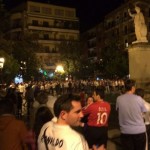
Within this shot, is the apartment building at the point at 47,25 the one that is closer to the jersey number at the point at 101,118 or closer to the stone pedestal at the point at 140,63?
the stone pedestal at the point at 140,63

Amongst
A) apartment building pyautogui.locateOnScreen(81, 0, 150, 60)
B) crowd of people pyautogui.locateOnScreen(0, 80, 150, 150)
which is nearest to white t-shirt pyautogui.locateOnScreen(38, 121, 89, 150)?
crowd of people pyautogui.locateOnScreen(0, 80, 150, 150)

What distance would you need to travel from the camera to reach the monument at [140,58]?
55.2ft

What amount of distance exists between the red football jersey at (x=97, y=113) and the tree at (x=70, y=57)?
7170cm

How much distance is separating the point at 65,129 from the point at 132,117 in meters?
3.27

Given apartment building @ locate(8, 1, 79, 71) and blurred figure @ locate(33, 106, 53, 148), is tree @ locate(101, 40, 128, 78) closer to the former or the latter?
apartment building @ locate(8, 1, 79, 71)

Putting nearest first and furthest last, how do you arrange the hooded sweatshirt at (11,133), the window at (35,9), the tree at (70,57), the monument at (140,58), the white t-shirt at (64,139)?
1. the white t-shirt at (64,139)
2. the hooded sweatshirt at (11,133)
3. the monument at (140,58)
4. the tree at (70,57)
5. the window at (35,9)

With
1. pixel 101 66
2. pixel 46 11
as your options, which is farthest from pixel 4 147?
pixel 46 11

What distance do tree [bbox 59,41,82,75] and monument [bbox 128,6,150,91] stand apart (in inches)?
2426

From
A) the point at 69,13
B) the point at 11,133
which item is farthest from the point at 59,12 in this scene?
the point at 11,133

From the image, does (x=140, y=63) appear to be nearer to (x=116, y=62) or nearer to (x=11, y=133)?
(x=11, y=133)

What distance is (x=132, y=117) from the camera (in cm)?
652

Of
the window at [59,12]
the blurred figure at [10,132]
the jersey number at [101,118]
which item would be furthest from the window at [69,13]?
the blurred figure at [10,132]

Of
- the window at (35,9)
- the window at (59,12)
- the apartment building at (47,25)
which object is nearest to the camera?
the apartment building at (47,25)

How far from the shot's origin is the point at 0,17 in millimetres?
36781
